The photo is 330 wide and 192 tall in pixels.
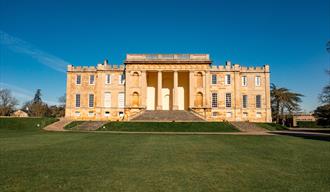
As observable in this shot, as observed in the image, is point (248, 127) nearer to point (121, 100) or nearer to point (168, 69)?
point (168, 69)

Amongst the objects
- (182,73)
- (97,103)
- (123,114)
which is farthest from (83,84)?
(182,73)

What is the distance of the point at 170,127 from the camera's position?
3353cm

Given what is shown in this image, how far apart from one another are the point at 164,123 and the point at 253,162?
84.5 feet

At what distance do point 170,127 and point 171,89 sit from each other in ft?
58.1

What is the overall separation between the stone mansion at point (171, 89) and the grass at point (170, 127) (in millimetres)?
10638

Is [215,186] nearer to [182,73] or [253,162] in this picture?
[253,162]

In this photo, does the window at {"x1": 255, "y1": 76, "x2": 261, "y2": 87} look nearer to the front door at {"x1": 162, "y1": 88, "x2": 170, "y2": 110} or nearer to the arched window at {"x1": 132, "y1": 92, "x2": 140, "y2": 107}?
the front door at {"x1": 162, "y1": 88, "x2": 170, "y2": 110}

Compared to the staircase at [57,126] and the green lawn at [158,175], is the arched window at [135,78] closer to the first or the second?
the staircase at [57,126]

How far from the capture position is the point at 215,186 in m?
6.04

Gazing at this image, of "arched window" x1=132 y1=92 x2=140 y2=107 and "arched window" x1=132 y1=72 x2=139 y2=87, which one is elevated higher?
"arched window" x1=132 y1=72 x2=139 y2=87

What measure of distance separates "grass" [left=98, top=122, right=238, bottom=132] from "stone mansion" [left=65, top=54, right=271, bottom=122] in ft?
34.9

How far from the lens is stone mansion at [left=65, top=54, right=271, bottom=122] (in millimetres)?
46062

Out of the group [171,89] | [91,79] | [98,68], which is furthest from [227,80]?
[91,79]

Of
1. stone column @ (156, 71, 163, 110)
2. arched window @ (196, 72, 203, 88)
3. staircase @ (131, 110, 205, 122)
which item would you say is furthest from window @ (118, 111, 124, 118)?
arched window @ (196, 72, 203, 88)
